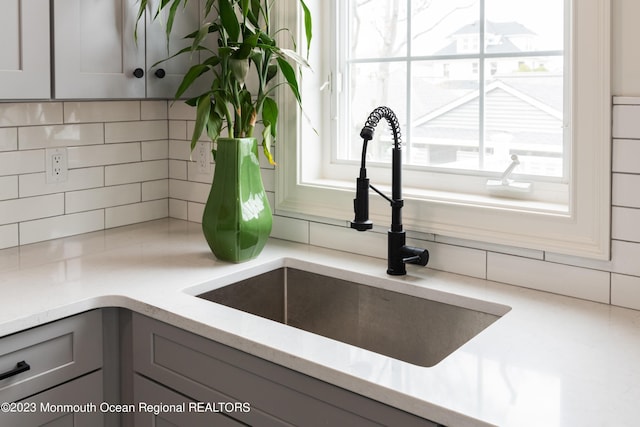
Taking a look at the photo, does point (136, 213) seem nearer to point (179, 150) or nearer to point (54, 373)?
point (179, 150)

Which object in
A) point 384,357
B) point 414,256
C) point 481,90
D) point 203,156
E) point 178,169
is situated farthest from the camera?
point 178,169

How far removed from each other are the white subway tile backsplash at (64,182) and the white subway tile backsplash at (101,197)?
23 millimetres

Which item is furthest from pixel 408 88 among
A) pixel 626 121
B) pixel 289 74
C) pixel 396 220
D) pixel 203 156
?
pixel 203 156

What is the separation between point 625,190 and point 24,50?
5.00 feet

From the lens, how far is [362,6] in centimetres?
203

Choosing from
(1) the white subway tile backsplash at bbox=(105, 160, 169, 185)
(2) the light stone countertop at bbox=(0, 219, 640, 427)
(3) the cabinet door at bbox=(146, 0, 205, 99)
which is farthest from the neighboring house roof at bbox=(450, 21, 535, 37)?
(1) the white subway tile backsplash at bbox=(105, 160, 169, 185)

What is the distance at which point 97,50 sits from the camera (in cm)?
183

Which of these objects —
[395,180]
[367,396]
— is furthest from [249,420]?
[395,180]

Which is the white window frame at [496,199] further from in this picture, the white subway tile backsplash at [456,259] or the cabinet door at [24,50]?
the cabinet door at [24,50]

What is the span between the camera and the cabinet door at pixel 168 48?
199 centimetres

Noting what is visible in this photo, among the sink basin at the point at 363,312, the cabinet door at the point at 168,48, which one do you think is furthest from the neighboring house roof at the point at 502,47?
the cabinet door at the point at 168,48

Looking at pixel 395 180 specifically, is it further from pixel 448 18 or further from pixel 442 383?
pixel 442 383

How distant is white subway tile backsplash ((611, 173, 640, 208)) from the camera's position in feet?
4.63

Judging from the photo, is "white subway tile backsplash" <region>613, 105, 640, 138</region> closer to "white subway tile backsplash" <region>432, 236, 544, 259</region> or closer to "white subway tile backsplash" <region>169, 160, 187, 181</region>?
"white subway tile backsplash" <region>432, 236, 544, 259</region>
